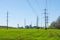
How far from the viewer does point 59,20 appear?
179375mm

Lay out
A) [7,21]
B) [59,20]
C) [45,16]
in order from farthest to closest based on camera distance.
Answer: [59,20]
[7,21]
[45,16]

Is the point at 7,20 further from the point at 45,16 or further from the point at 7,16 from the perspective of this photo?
the point at 45,16

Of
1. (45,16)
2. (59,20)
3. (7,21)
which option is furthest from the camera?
(59,20)

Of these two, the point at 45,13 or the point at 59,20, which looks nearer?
the point at 45,13

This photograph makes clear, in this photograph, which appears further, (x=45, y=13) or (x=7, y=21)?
(x=7, y=21)

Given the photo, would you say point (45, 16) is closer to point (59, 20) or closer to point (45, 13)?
point (45, 13)

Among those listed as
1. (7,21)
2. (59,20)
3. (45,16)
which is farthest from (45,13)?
(59,20)

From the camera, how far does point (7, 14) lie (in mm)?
93438

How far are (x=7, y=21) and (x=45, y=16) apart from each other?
69.4ft

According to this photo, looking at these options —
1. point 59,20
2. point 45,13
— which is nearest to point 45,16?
point 45,13

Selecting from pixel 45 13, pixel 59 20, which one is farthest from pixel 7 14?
pixel 59 20

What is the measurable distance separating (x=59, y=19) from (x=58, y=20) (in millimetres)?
1612

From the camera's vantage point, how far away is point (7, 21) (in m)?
92.1

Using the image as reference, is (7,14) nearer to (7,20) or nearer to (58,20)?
(7,20)
